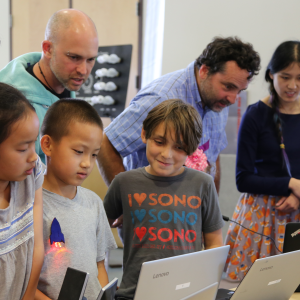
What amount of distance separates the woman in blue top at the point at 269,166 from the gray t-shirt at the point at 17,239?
1.10m

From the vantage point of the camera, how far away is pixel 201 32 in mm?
3324

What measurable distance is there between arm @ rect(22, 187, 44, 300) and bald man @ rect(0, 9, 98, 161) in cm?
65

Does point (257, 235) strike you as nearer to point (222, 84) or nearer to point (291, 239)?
point (291, 239)

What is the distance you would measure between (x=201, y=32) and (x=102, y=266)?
2.63m

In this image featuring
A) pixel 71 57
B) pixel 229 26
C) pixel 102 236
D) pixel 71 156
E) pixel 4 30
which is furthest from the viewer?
pixel 4 30

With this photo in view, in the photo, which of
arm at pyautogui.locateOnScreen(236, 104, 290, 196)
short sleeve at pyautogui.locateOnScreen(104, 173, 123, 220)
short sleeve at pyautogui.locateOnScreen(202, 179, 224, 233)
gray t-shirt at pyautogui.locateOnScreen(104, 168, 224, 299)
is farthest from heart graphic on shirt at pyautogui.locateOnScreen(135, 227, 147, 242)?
arm at pyautogui.locateOnScreen(236, 104, 290, 196)

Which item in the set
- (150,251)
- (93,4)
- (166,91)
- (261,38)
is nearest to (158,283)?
(150,251)

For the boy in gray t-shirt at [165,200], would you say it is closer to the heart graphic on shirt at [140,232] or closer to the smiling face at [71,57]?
the heart graphic on shirt at [140,232]

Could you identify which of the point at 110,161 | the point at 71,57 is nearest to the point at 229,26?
the point at 71,57

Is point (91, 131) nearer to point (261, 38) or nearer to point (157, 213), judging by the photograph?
point (157, 213)

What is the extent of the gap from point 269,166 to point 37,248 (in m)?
1.21

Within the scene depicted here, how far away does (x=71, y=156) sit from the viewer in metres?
1.11

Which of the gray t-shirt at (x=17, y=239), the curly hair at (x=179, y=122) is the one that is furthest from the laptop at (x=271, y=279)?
the gray t-shirt at (x=17, y=239)

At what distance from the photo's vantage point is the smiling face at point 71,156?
3.63 ft
